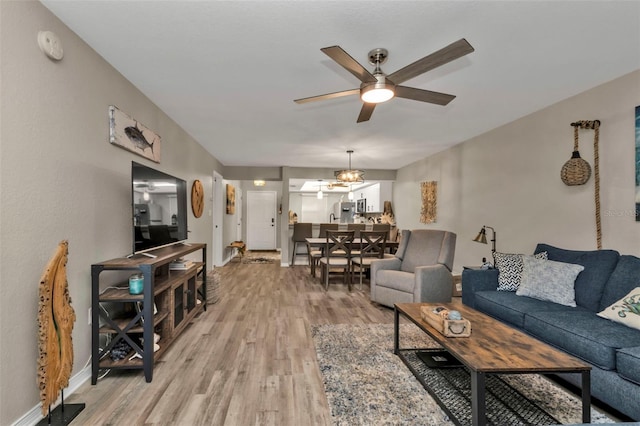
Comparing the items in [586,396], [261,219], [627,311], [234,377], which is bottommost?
[234,377]

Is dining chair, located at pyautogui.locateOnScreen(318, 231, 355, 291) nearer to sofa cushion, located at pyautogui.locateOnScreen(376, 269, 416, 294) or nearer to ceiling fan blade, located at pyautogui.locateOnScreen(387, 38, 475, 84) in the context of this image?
sofa cushion, located at pyautogui.locateOnScreen(376, 269, 416, 294)

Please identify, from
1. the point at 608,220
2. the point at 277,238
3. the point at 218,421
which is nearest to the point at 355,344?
the point at 218,421

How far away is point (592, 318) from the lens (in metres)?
Answer: 2.18

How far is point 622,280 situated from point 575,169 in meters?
1.25

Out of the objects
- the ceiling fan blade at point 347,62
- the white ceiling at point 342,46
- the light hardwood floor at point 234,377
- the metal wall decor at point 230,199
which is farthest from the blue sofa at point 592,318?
the metal wall decor at point 230,199

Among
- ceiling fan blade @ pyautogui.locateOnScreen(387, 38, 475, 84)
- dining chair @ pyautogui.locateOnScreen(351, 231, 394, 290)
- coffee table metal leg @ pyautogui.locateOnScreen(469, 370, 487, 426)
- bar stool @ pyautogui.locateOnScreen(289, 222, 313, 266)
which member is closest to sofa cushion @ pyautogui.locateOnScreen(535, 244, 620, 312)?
coffee table metal leg @ pyautogui.locateOnScreen(469, 370, 487, 426)

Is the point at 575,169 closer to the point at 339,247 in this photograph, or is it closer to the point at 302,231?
the point at 339,247

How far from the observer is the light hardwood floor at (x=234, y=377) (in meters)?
1.81

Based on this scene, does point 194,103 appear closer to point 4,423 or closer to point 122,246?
point 122,246

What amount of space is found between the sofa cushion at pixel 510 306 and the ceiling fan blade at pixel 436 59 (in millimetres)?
1979

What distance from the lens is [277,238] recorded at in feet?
33.7

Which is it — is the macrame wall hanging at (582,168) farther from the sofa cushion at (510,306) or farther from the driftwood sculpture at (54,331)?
the driftwood sculpture at (54,331)

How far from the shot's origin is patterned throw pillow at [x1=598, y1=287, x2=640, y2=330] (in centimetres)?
199

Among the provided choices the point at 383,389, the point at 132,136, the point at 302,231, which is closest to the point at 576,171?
the point at 383,389
